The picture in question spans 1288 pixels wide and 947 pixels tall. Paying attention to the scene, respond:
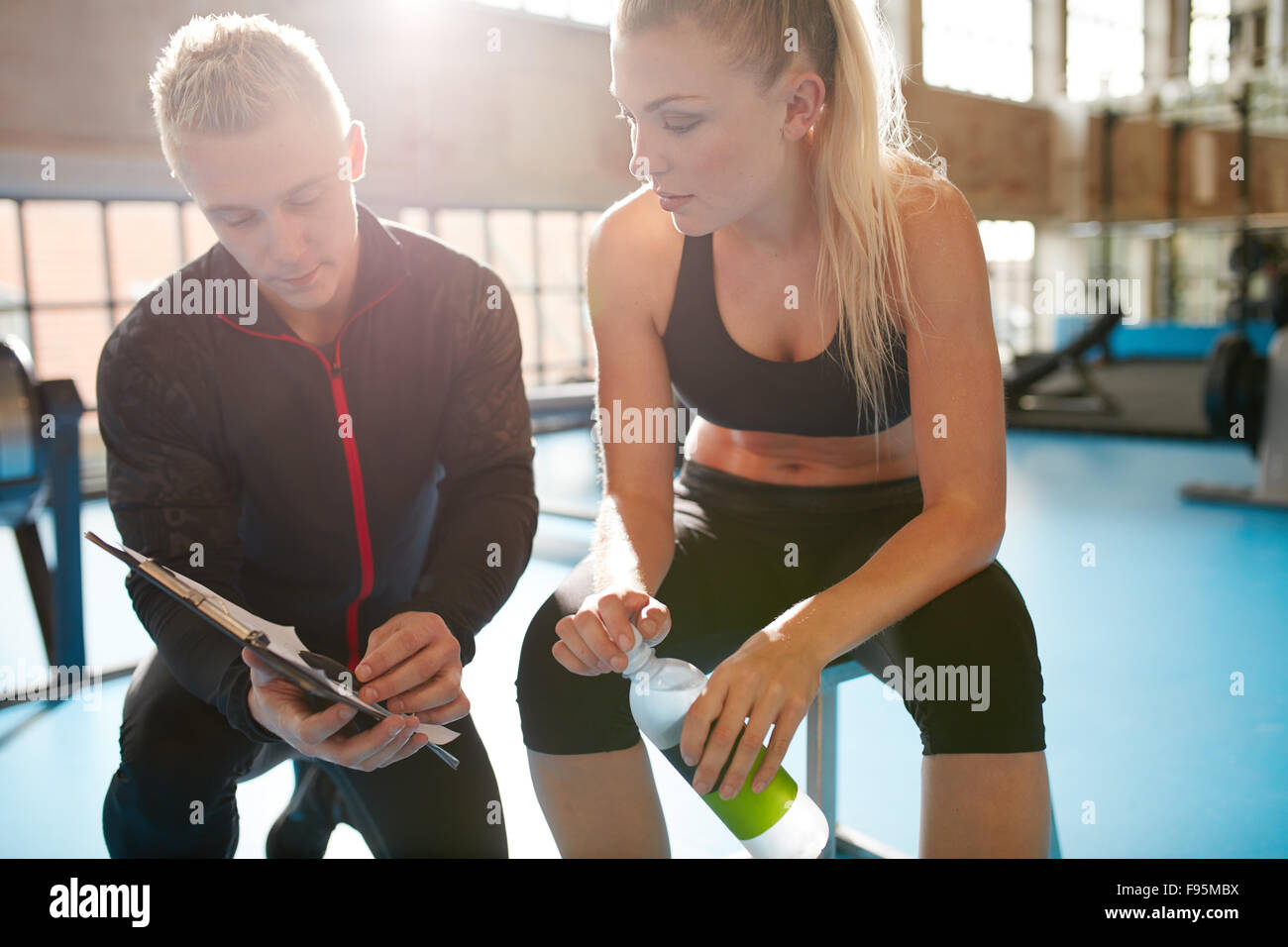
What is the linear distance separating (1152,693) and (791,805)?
5.46 ft

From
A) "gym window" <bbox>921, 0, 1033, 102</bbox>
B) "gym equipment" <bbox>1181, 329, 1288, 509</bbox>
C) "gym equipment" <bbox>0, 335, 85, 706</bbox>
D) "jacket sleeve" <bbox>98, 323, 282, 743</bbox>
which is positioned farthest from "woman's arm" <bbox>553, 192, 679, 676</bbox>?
"gym window" <bbox>921, 0, 1033, 102</bbox>

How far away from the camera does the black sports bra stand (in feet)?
3.78

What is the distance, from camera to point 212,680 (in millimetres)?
1077

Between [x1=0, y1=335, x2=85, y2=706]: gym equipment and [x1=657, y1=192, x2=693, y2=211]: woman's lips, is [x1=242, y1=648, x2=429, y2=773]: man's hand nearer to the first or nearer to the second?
[x1=657, y1=192, x2=693, y2=211]: woman's lips

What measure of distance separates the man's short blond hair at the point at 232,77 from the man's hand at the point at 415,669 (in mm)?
530

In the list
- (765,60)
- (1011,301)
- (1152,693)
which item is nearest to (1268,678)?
(1152,693)

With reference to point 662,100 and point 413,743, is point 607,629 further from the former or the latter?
point 662,100

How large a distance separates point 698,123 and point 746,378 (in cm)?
30

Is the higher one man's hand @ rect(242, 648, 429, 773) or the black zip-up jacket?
the black zip-up jacket

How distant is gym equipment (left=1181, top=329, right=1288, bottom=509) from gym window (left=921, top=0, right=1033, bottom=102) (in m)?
6.75

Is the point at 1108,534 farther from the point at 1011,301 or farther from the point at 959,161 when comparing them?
the point at 1011,301

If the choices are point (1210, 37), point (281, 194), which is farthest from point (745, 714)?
point (1210, 37)

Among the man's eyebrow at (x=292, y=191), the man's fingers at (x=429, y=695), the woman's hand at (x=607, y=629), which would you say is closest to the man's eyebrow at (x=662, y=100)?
the man's eyebrow at (x=292, y=191)

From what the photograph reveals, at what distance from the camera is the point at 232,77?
3.41 feet
